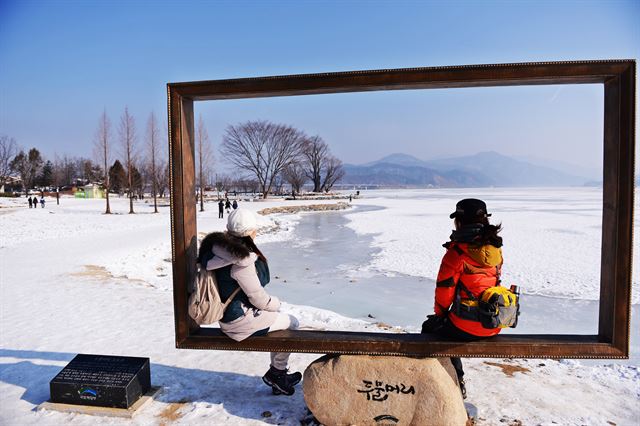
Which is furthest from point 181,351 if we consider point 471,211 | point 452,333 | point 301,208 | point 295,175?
point 295,175

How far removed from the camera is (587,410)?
139 inches

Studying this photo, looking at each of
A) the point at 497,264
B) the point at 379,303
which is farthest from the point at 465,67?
the point at 379,303

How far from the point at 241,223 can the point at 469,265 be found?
64.7 inches

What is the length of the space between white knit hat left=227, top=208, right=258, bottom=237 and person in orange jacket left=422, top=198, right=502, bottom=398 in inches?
55.2

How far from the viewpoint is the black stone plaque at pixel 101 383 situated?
11.1ft

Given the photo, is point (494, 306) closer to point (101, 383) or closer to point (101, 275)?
point (101, 383)

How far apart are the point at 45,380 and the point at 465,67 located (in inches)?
188

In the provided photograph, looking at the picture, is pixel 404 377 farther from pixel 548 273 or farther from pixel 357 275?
pixel 548 273

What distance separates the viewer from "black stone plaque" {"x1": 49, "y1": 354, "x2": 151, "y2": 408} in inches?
133

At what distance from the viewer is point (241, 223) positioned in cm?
306

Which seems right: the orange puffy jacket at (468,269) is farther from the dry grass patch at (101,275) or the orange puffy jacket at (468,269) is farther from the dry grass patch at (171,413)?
the dry grass patch at (101,275)

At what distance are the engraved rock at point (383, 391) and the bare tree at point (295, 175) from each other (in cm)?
3780

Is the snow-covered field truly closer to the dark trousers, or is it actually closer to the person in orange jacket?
the dark trousers

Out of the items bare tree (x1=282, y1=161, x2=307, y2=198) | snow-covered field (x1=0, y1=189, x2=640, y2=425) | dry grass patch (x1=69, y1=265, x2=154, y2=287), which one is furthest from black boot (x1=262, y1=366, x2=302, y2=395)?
bare tree (x1=282, y1=161, x2=307, y2=198)
